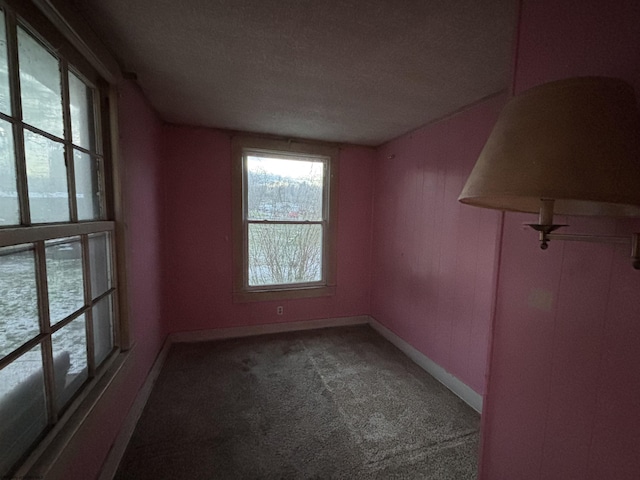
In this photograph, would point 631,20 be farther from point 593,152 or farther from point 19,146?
point 19,146

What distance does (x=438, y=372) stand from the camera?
95.7 inches

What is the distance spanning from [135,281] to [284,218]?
5.55ft

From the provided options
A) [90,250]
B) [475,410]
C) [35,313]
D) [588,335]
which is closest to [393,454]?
[475,410]

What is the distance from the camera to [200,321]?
3.02 m

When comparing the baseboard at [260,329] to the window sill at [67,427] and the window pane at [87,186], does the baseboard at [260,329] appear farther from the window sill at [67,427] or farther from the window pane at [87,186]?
the window pane at [87,186]

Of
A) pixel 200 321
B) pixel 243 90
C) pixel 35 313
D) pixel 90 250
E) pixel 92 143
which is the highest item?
pixel 243 90

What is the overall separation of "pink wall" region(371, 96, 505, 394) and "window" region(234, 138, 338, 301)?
68 cm

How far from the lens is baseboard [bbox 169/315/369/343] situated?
2988mm

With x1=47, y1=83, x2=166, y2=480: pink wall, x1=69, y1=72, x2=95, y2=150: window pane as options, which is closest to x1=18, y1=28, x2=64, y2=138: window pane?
x1=69, y1=72, x2=95, y2=150: window pane

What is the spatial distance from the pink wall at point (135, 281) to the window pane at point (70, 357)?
5.6 inches

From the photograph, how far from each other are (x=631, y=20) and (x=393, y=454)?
82.7 inches

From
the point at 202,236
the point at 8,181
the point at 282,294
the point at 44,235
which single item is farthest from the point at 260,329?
the point at 8,181

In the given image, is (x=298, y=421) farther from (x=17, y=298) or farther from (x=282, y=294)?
(x=17, y=298)

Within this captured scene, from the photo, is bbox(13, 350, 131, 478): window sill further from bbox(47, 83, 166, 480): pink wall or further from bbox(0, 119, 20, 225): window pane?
bbox(0, 119, 20, 225): window pane
